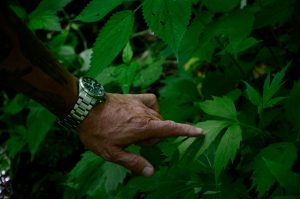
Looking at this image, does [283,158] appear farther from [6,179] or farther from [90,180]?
[6,179]

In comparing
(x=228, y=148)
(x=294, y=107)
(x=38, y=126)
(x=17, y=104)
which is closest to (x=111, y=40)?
(x=228, y=148)

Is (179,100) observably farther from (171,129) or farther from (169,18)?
(169,18)

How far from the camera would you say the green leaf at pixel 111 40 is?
142 centimetres

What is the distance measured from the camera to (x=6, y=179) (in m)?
2.66

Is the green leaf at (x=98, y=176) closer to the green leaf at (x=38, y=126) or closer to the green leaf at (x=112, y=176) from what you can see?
the green leaf at (x=112, y=176)

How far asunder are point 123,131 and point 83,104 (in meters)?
0.18

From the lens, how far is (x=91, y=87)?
5.15 feet

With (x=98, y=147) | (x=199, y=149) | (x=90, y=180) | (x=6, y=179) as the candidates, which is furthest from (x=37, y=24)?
(x=199, y=149)

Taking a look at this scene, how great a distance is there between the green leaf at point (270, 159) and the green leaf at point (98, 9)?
0.76 meters

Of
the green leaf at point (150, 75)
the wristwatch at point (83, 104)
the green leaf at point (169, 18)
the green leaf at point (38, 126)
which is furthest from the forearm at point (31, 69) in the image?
the green leaf at point (38, 126)

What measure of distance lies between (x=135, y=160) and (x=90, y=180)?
1.48ft

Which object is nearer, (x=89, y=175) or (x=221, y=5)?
(x=89, y=175)

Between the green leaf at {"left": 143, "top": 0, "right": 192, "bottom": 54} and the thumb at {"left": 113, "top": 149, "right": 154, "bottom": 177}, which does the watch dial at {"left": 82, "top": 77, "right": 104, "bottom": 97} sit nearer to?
the thumb at {"left": 113, "top": 149, "right": 154, "bottom": 177}

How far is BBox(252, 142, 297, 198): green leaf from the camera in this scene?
1.45 meters
